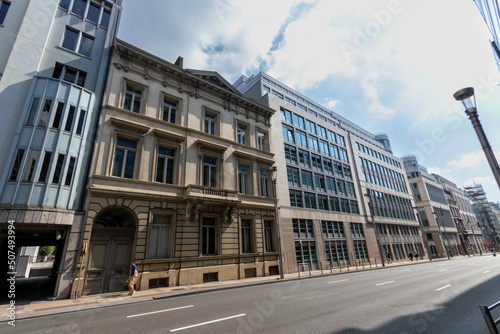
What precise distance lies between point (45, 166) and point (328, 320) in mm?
16465

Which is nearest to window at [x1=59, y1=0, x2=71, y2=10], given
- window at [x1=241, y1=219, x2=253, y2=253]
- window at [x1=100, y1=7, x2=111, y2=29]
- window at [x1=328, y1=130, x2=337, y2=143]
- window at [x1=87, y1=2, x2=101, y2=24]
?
window at [x1=87, y1=2, x2=101, y2=24]

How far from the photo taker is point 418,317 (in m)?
7.15

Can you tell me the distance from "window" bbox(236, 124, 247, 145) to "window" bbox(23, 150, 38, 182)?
53.1ft

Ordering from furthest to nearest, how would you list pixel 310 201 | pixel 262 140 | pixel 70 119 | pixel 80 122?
1. pixel 310 201
2. pixel 262 140
3. pixel 80 122
4. pixel 70 119

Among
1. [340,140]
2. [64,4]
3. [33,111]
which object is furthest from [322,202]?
[64,4]

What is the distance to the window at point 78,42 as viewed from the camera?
663 inches

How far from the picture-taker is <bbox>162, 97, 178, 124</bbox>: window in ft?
65.5

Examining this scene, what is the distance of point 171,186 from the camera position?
57.8 feet

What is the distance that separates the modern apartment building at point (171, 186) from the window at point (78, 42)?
6.41 ft

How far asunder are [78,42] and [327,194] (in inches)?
1300

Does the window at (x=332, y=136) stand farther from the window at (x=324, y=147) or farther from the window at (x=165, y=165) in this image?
the window at (x=165, y=165)

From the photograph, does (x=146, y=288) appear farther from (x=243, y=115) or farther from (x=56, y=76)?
(x=243, y=115)

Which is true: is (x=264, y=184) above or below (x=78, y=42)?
below

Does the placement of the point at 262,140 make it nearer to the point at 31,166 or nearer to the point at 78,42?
the point at 78,42
